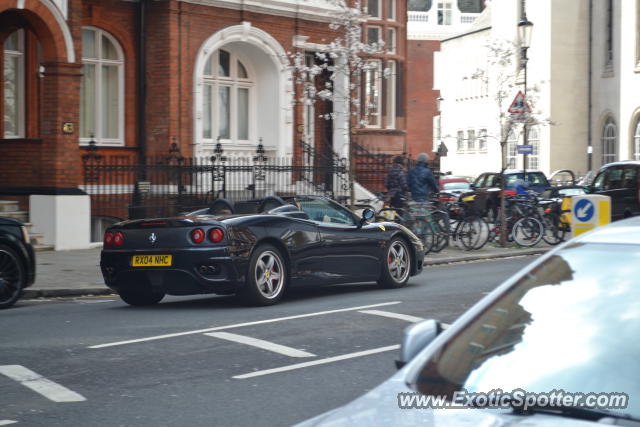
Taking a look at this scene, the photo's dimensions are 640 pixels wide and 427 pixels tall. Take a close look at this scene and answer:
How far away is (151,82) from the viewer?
→ 24547 millimetres

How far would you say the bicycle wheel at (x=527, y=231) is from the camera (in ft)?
73.1

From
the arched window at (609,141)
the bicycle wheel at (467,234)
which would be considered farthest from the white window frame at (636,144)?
the bicycle wheel at (467,234)

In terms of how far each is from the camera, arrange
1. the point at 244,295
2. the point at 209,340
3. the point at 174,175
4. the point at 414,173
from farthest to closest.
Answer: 1. the point at 174,175
2. the point at 414,173
3. the point at 244,295
4. the point at 209,340

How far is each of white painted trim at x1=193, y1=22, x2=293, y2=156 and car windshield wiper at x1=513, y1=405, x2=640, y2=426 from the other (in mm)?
22088

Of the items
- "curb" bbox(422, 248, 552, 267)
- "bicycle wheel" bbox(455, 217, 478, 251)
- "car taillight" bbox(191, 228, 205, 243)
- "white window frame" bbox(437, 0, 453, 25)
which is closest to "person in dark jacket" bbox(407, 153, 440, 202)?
"bicycle wheel" bbox(455, 217, 478, 251)

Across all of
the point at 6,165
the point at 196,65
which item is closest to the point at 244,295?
the point at 6,165

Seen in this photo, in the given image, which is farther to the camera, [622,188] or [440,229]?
[622,188]

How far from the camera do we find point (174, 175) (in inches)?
941

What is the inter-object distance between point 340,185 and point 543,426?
24.6m

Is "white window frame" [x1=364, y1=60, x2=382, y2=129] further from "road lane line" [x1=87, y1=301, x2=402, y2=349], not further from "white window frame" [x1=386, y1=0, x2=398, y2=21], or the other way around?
"road lane line" [x1=87, y1=301, x2=402, y2=349]

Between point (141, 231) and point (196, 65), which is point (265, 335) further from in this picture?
point (196, 65)

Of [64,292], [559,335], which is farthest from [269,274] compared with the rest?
[559,335]

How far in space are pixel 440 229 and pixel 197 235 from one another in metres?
9.96

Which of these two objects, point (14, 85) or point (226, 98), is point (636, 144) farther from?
point (14, 85)
